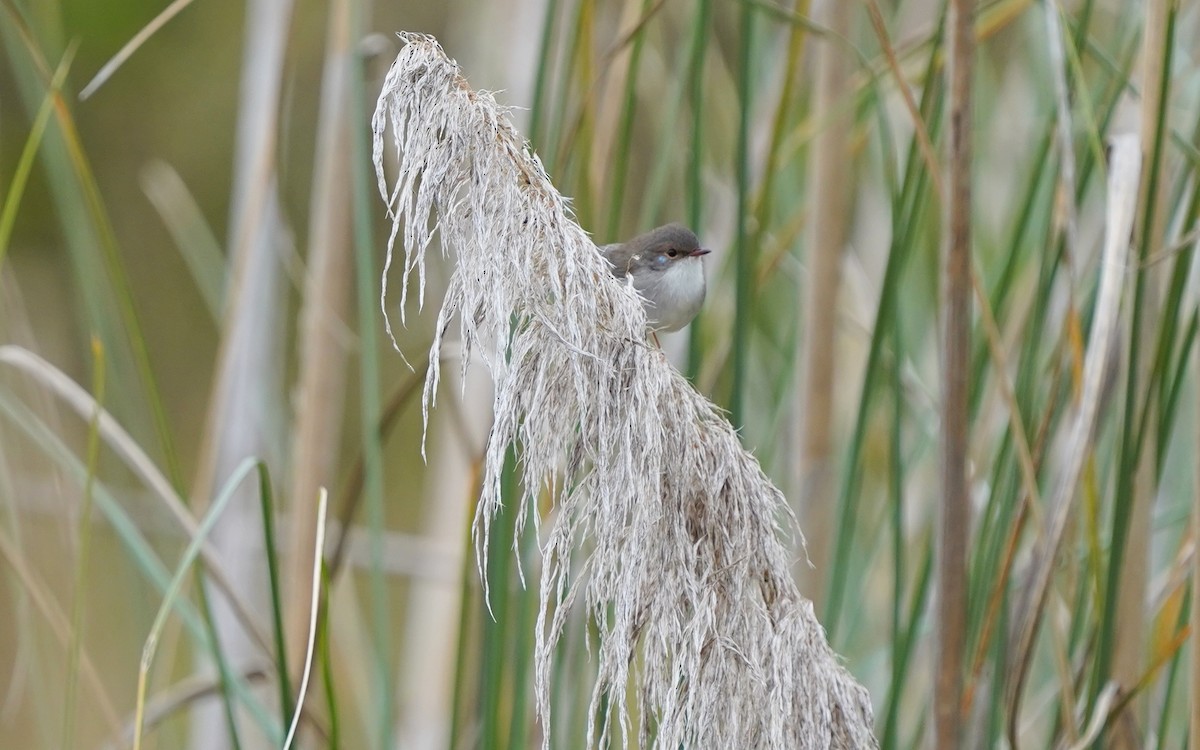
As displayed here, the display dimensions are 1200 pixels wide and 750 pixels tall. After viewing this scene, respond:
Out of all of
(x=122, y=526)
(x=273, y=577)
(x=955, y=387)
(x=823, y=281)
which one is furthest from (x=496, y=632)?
(x=823, y=281)

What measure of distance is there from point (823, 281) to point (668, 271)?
40 centimetres

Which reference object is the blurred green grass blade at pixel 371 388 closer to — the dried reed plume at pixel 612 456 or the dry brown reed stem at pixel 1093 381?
the dried reed plume at pixel 612 456

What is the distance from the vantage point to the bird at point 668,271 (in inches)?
72.9

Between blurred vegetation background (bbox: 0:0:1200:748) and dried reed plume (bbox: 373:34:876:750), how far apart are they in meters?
0.15

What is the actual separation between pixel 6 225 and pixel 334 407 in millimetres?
667

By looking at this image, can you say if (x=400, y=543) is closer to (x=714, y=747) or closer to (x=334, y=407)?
(x=334, y=407)

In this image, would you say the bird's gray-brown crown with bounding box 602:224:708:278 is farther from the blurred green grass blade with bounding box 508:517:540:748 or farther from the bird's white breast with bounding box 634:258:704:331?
the blurred green grass blade with bounding box 508:517:540:748

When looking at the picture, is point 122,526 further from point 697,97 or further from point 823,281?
point 823,281

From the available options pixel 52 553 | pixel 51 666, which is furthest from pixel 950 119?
pixel 52 553

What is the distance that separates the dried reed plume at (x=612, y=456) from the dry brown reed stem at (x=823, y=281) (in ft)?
2.10

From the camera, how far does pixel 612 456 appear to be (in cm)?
89

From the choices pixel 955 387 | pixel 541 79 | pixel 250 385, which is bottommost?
pixel 250 385

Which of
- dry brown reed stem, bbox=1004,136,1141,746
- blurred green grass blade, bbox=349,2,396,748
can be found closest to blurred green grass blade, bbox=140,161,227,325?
blurred green grass blade, bbox=349,2,396,748

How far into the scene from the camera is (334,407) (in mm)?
1736
